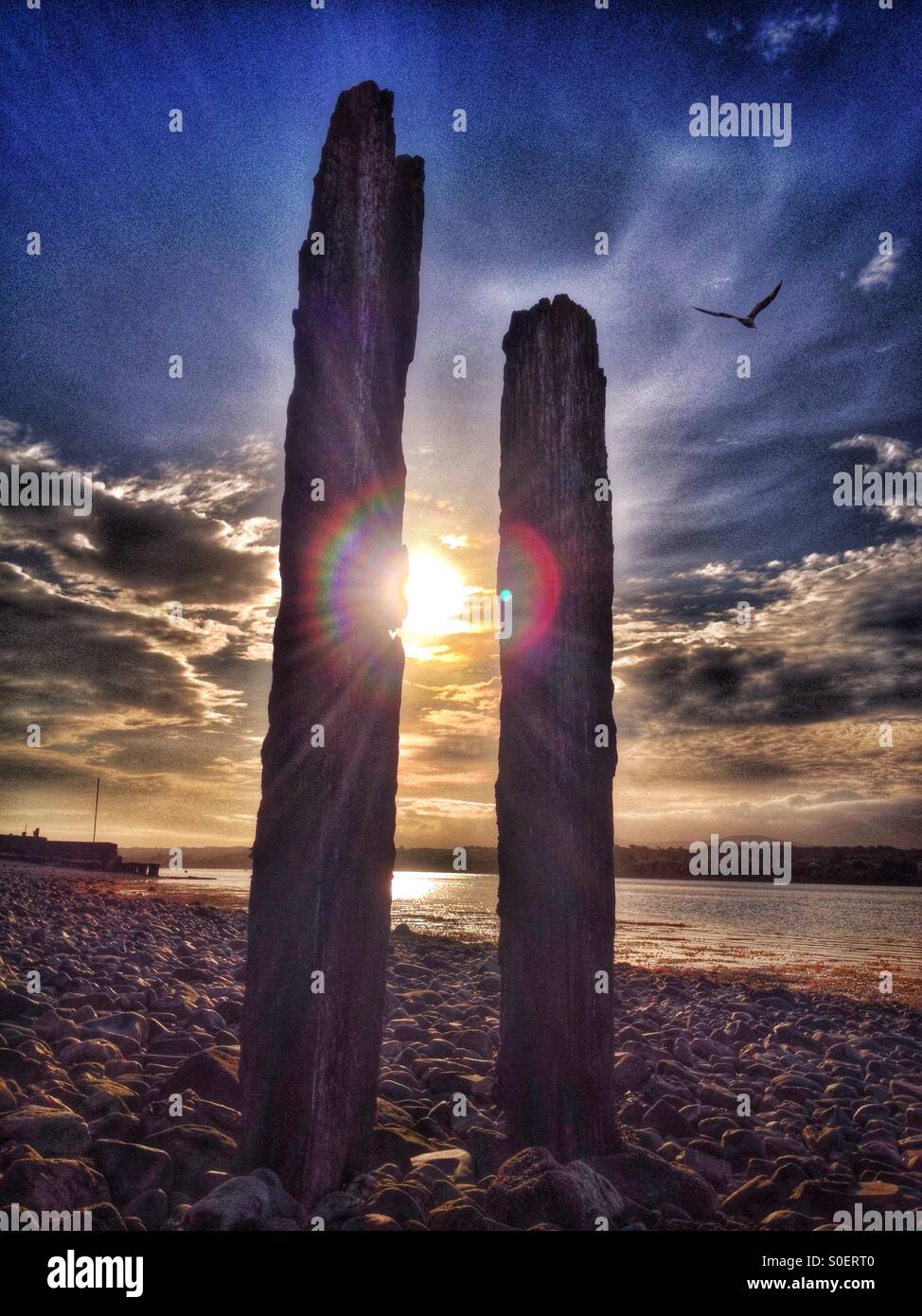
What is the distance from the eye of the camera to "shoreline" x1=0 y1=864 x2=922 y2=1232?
3.05 metres

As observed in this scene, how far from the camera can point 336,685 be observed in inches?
142

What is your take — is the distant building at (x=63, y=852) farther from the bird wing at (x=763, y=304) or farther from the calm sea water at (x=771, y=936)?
the bird wing at (x=763, y=304)

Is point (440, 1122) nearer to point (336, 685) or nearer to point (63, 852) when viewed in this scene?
point (336, 685)

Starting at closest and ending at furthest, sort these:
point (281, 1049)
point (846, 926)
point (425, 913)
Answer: point (281, 1049) → point (846, 926) → point (425, 913)

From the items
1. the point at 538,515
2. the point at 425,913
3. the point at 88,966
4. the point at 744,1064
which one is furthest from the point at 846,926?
the point at 538,515

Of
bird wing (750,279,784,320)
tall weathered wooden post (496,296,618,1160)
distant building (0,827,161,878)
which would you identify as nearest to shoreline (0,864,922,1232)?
tall weathered wooden post (496,296,618,1160)

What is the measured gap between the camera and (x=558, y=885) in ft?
12.6

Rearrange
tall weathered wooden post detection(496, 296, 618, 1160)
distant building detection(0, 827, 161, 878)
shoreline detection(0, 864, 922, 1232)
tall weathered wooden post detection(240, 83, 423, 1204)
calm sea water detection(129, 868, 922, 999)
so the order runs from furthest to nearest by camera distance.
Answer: distant building detection(0, 827, 161, 878) < calm sea water detection(129, 868, 922, 999) < tall weathered wooden post detection(496, 296, 618, 1160) < tall weathered wooden post detection(240, 83, 423, 1204) < shoreline detection(0, 864, 922, 1232)

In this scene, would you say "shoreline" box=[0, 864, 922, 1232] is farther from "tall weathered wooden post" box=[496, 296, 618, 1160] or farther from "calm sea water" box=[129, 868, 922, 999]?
"calm sea water" box=[129, 868, 922, 999]

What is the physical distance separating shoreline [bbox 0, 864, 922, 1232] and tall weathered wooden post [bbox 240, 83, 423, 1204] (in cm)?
39

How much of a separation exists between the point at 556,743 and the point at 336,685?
1078 mm
